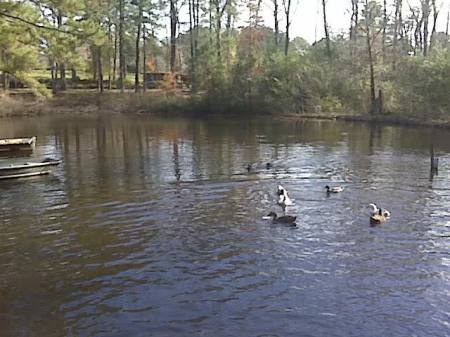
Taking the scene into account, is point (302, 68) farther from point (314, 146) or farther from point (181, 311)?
point (181, 311)

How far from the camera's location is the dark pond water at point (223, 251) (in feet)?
31.4

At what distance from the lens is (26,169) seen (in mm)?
21984

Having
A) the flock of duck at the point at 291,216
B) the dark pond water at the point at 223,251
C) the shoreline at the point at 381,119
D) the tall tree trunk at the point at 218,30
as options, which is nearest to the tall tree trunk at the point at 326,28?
the shoreline at the point at 381,119

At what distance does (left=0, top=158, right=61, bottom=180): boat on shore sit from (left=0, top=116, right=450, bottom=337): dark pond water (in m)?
0.60

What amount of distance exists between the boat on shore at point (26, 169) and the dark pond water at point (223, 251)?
0.60 metres

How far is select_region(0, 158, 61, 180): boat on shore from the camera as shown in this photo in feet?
70.6

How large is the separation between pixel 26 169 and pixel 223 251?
39.3ft

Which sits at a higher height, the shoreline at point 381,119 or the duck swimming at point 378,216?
the shoreline at point 381,119

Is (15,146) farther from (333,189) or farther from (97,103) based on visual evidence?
(97,103)

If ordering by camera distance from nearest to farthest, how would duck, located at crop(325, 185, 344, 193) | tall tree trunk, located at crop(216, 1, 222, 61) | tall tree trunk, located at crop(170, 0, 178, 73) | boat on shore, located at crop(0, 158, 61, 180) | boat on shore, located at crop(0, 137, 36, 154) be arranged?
duck, located at crop(325, 185, 344, 193) < boat on shore, located at crop(0, 158, 61, 180) < boat on shore, located at crop(0, 137, 36, 154) < tall tree trunk, located at crop(216, 1, 222, 61) < tall tree trunk, located at crop(170, 0, 178, 73)

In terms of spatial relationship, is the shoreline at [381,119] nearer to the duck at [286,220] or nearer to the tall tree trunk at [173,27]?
the tall tree trunk at [173,27]

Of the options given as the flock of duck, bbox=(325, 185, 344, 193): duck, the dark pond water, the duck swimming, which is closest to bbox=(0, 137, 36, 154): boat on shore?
the dark pond water

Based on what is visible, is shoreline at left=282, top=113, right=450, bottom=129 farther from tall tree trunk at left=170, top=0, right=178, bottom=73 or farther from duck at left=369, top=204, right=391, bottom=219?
duck at left=369, top=204, right=391, bottom=219

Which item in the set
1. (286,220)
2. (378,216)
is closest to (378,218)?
(378,216)
